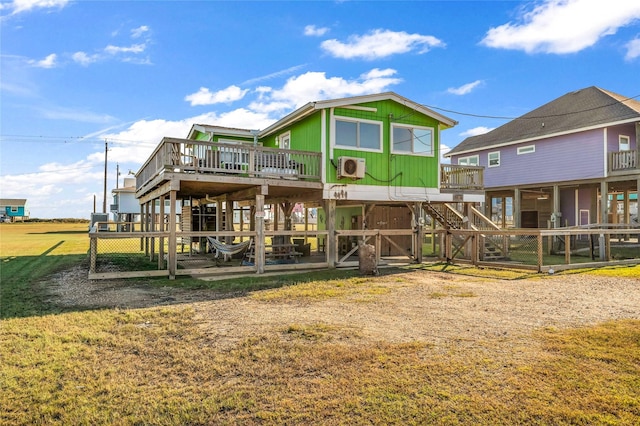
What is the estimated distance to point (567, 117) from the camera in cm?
2128

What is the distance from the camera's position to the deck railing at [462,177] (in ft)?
54.2

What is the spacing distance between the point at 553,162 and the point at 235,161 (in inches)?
685

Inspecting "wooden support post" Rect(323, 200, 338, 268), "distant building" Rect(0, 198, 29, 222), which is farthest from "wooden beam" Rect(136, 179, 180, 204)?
"distant building" Rect(0, 198, 29, 222)

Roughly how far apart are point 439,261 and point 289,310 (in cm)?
993

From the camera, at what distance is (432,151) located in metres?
15.2

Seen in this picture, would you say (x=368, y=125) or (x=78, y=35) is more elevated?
(x=78, y=35)

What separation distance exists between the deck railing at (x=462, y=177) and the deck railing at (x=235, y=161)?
6106 mm

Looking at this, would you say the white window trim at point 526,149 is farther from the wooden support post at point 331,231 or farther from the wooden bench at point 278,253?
the wooden bench at point 278,253

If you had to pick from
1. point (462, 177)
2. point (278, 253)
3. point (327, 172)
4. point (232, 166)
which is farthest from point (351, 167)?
point (462, 177)

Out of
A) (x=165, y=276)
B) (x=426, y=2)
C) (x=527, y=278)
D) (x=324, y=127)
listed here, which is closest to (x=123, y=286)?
(x=165, y=276)

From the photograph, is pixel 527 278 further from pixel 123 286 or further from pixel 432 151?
pixel 123 286

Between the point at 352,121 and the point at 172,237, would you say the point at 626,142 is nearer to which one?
the point at 352,121

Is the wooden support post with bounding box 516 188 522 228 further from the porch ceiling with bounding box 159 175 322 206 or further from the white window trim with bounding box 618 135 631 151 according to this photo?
the porch ceiling with bounding box 159 175 322 206

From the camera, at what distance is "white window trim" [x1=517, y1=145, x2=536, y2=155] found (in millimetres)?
22372
